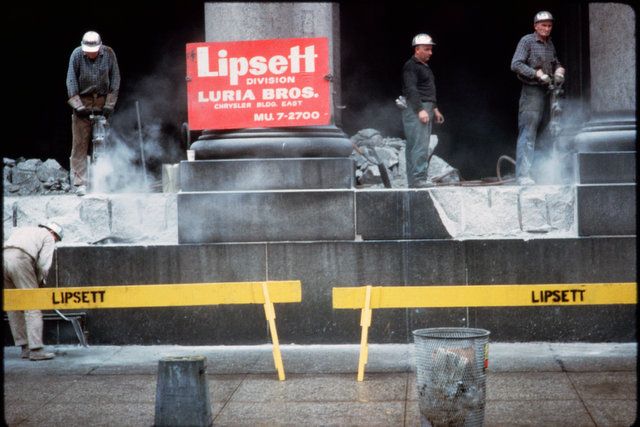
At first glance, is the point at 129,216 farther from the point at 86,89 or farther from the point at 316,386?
the point at 316,386

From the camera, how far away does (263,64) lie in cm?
1003

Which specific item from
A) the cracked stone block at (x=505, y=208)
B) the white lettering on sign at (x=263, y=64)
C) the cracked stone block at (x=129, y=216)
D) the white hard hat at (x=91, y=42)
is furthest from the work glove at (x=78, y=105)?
the cracked stone block at (x=505, y=208)

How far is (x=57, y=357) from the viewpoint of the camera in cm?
953

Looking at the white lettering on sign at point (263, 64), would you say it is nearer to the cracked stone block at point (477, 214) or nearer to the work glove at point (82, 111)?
the work glove at point (82, 111)

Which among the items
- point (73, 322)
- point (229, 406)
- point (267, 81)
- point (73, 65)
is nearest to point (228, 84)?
point (267, 81)

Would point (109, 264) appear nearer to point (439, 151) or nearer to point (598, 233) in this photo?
point (598, 233)

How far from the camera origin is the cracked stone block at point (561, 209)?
9953 millimetres

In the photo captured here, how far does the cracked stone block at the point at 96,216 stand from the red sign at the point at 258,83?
1273 millimetres

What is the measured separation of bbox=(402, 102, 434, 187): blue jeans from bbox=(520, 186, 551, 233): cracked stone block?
1.11 metres

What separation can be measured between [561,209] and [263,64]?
11.0ft

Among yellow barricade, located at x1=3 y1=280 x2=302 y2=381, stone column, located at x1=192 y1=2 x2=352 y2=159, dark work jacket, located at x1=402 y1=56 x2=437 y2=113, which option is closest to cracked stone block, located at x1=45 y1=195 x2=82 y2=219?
stone column, located at x1=192 y1=2 x2=352 y2=159

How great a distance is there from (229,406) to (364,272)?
262 cm

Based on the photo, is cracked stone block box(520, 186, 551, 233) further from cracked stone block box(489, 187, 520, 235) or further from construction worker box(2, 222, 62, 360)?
construction worker box(2, 222, 62, 360)

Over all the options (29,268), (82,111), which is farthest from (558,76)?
(29,268)
